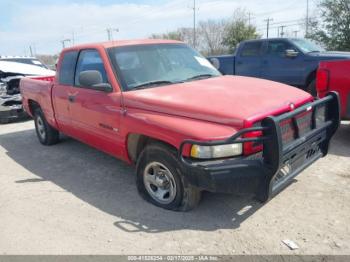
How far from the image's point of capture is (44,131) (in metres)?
6.63

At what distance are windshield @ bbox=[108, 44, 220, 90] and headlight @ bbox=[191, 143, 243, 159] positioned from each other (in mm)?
1291

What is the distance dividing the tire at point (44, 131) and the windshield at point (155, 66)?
9.35 ft

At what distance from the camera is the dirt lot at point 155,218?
10.3 feet

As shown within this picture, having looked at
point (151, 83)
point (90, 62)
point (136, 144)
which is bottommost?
point (136, 144)

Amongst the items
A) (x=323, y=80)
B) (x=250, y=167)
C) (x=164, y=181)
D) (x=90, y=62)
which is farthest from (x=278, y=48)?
(x=250, y=167)

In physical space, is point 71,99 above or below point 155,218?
above

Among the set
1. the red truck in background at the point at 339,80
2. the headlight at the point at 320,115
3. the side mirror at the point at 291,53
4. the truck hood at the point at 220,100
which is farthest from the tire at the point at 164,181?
the side mirror at the point at 291,53

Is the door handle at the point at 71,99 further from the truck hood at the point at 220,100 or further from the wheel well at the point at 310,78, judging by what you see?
the wheel well at the point at 310,78

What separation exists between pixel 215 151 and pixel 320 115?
5.55 feet

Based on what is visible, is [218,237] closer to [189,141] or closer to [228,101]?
[189,141]

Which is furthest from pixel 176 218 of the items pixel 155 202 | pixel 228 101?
pixel 228 101

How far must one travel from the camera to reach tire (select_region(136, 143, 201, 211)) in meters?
3.49

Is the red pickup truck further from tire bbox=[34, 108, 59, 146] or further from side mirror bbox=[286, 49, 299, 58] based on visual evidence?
side mirror bbox=[286, 49, 299, 58]

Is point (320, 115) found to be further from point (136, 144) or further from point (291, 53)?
point (291, 53)
